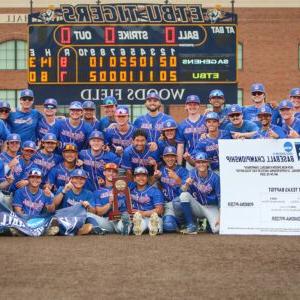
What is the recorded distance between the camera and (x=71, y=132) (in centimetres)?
1162

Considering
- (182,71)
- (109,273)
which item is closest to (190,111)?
(109,273)

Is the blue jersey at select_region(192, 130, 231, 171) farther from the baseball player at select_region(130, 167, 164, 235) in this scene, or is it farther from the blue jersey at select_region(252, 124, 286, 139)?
the baseball player at select_region(130, 167, 164, 235)

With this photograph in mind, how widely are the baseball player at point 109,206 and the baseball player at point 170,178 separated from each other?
0.63 meters

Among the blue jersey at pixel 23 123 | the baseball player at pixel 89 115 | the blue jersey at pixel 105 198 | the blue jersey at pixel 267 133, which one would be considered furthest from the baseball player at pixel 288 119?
the blue jersey at pixel 23 123

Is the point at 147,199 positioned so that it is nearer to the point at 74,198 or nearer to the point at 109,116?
the point at 74,198

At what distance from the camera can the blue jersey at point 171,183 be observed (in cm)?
1091

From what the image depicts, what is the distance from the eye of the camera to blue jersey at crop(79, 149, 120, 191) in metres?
11.2

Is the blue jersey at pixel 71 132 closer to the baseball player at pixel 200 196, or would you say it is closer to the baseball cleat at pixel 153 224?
the baseball player at pixel 200 196

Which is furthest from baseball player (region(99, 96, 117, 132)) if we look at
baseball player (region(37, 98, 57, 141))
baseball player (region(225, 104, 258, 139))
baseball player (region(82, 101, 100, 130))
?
baseball player (region(225, 104, 258, 139))

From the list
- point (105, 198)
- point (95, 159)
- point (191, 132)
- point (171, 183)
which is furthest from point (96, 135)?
point (191, 132)

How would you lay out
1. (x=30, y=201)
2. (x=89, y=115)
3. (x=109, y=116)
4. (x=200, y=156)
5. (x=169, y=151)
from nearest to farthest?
(x=200, y=156) → (x=30, y=201) → (x=169, y=151) → (x=89, y=115) → (x=109, y=116)

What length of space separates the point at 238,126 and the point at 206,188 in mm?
1092

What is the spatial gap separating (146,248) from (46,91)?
9.53 meters

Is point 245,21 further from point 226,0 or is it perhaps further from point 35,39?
point 35,39
